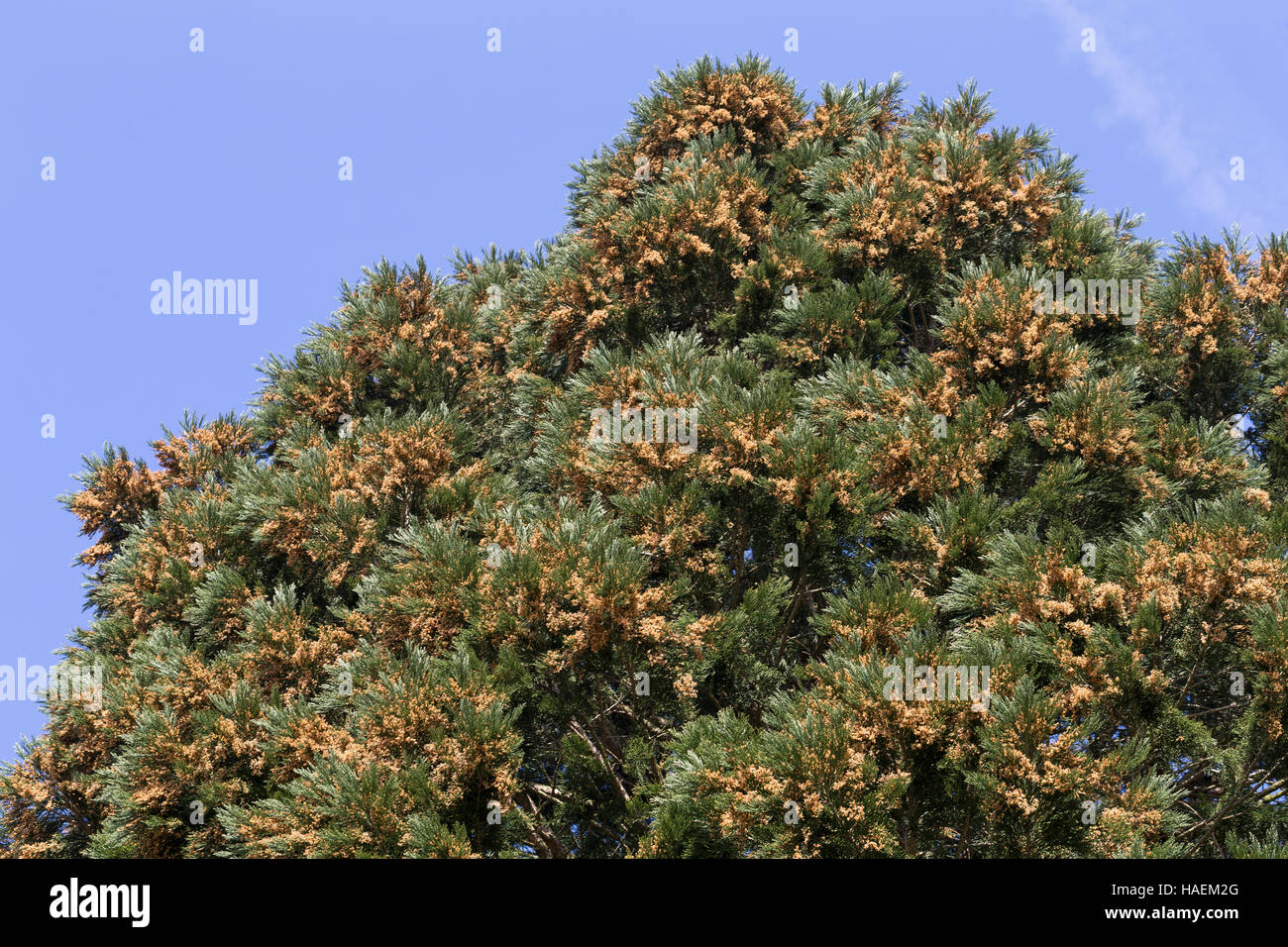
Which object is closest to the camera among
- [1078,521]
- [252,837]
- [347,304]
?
[252,837]

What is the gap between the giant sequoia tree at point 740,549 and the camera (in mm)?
10766

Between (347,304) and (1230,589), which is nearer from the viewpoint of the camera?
(1230,589)

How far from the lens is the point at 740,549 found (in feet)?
44.8

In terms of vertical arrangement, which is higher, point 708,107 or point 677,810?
point 708,107

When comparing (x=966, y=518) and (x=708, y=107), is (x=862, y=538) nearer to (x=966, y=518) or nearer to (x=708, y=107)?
(x=966, y=518)

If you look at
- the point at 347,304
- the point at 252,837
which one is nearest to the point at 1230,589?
the point at 252,837

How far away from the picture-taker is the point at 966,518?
12891 millimetres

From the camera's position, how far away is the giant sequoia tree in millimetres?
10766
